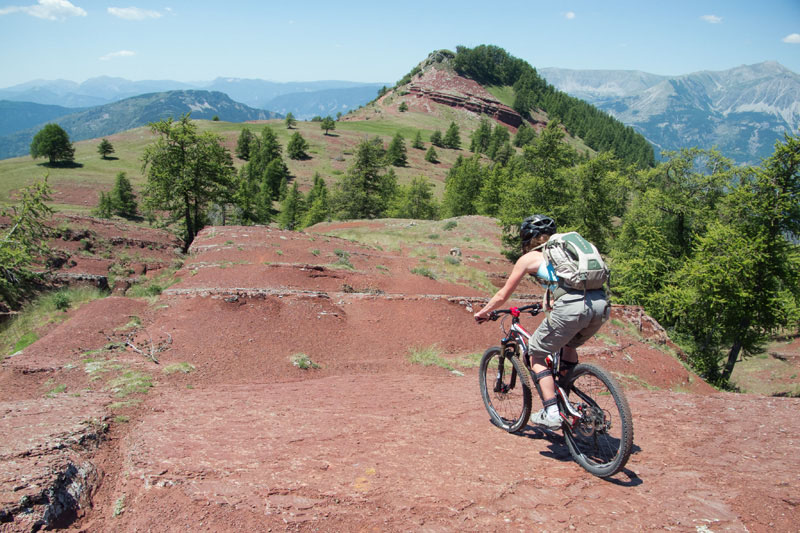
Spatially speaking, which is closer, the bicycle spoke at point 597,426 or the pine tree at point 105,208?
the bicycle spoke at point 597,426

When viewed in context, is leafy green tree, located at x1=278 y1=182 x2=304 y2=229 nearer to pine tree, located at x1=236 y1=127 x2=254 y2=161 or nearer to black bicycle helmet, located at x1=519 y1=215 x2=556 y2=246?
pine tree, located at x1=236 y1=127 x2=254 y2=161

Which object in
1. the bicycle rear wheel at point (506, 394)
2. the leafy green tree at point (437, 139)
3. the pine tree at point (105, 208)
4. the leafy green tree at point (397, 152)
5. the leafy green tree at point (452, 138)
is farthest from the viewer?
the leafy green tree at point (452, 138)

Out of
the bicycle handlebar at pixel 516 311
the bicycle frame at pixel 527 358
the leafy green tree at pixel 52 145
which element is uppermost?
the leafy green tree at pixel 52 145

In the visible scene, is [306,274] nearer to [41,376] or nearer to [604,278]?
[41,376]

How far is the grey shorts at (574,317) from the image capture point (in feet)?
13.5

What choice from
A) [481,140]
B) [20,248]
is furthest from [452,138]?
[20,248]

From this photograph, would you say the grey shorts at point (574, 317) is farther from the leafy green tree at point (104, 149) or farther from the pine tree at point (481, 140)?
the pine tree at point (481, 140)

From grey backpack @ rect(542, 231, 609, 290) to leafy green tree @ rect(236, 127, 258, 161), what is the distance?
104 m

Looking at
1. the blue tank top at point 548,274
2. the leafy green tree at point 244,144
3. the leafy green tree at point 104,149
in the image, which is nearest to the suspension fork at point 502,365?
the blue tank top at point 548,274

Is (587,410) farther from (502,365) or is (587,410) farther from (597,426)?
(502,365)

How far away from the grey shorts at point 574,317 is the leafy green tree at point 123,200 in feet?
228

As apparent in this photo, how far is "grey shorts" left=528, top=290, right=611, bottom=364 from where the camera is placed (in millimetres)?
4105

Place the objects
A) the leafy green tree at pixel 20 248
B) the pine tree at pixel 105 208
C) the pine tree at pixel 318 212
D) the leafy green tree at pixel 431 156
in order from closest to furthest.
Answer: the leafy green tree at pixel 20 248 → the pine tree at pixel 105 208 → the pine tree at pixel 318 212 → the leafy green tree at pixel 431 156

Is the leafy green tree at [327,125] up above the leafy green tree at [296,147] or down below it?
above
